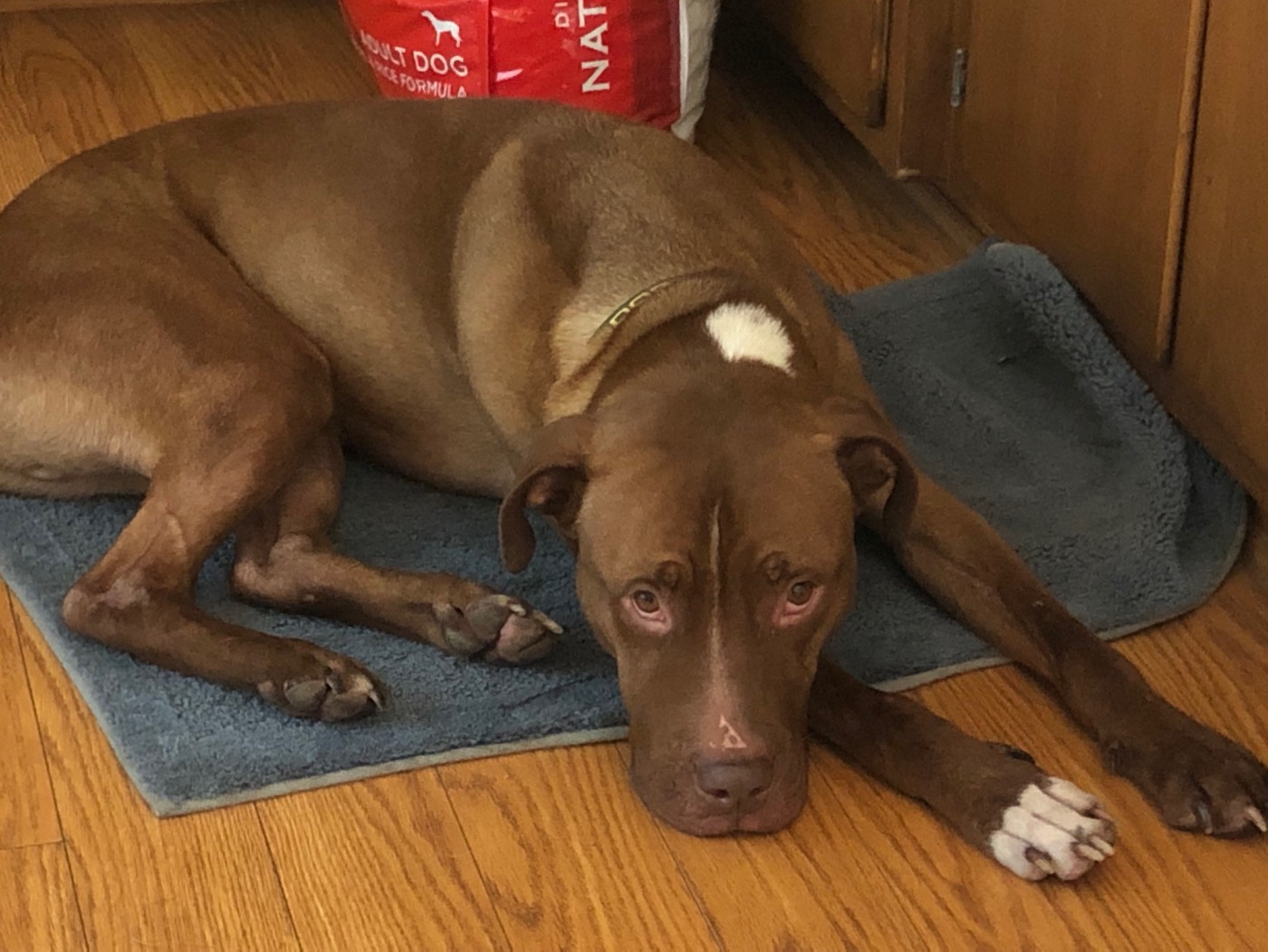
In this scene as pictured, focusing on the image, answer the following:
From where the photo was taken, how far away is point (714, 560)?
210cm

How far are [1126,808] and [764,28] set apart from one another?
2.59 metres

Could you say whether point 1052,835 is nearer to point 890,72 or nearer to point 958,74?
point 958,74

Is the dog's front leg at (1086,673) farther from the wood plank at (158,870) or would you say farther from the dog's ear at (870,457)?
the wood plank at (158,870)

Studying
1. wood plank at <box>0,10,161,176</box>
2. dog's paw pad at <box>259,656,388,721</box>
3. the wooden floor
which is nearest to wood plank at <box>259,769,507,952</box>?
the wooden floor

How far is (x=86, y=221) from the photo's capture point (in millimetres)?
2844

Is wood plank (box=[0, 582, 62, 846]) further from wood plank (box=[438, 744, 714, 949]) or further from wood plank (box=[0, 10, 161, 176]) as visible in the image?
wood plank (box=[0, 10, 161, 176])

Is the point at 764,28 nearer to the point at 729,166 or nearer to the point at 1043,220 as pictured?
the point at 729,166

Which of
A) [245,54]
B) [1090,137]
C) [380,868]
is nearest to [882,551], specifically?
[1090,137]

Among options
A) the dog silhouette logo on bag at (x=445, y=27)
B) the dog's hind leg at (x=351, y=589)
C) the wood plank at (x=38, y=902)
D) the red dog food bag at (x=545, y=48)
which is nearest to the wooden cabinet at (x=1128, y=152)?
the red dog food bag at (x=545, y=48)

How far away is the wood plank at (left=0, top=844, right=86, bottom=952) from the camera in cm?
217

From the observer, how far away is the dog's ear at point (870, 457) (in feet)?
7.30

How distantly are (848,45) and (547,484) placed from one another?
1.86m

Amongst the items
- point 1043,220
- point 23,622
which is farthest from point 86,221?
point 1043,220

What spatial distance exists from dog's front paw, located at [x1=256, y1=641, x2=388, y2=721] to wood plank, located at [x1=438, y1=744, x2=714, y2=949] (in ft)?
0.50
